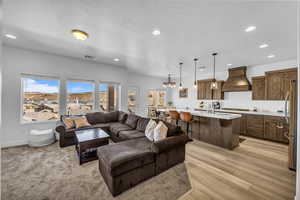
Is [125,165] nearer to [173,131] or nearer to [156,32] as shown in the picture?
[173,131]

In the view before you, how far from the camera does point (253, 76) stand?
5.13 m

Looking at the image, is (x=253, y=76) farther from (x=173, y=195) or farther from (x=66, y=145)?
(x=66, y=145)

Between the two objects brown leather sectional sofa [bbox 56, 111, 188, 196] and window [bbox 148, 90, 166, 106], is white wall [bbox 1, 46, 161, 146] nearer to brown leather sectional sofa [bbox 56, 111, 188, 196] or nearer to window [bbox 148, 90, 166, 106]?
brown leather sectional sofa [bbox 56, 111, 188, 196]

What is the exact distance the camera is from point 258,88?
16.1 ft

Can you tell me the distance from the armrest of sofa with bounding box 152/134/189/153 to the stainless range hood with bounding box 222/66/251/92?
12.8ft

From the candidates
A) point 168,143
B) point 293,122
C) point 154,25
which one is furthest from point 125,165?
point 293,122

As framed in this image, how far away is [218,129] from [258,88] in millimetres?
2657

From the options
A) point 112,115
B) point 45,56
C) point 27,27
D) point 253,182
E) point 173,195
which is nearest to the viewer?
point 173,195

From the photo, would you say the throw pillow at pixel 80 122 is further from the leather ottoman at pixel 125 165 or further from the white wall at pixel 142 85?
the white wall at pixel 142 85

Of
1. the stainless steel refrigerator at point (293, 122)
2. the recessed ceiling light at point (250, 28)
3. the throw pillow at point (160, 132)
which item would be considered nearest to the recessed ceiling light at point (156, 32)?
the recessed ceiling light at point (250, 28)

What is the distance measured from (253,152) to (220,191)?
2090mm

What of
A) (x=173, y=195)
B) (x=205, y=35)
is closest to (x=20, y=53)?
(x=205, y=35)

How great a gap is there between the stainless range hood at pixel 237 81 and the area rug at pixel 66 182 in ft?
13.7

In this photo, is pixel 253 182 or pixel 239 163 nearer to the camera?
pixel 253 182
